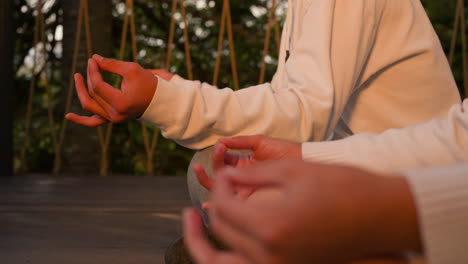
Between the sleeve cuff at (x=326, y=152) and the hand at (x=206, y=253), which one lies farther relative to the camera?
the sleeve cuff at (x=326, y=152)

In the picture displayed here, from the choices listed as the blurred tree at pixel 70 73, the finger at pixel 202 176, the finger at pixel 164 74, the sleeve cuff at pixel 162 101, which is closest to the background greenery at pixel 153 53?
the blurred tree at pixel 70 73

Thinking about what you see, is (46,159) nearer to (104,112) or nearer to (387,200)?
(104,112)

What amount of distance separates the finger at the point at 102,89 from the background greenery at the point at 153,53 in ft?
7.09

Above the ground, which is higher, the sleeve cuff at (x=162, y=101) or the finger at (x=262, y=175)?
the finger at (x=262, y=175)

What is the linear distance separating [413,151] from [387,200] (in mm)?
255

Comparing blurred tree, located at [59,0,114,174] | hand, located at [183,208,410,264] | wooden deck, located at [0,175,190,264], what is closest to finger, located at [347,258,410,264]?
hand, located at [183,208,410,264]

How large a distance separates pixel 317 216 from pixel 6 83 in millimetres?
2121

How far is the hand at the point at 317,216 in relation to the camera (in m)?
0.36

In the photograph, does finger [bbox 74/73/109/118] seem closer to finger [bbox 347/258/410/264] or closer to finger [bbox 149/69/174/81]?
finger [bbox 149/69/174/81]

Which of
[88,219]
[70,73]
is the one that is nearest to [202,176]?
[88,219]

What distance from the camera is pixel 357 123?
1005 millimetres

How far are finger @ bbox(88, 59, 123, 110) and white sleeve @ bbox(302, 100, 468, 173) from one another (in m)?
0.27

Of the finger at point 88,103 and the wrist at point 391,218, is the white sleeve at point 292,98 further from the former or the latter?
the wrist at point 391,218

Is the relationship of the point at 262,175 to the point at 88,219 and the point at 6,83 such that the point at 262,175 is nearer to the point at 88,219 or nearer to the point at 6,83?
the point at 88,219
